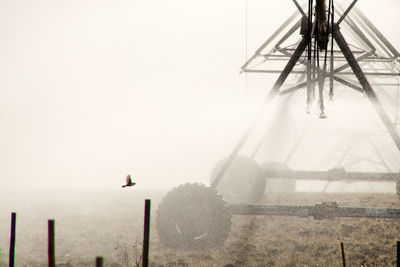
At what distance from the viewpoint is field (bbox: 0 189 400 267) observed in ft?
23.4

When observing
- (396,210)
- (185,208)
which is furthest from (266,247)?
(396,210)

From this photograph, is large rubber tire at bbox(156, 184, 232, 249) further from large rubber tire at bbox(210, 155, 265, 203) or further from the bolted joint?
large rubber tire at bbox(210, 155, 265, 203)

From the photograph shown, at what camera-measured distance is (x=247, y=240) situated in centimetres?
876

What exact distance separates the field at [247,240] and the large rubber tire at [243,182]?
52 centimetres

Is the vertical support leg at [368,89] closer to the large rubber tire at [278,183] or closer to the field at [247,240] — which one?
the field at [247,240]

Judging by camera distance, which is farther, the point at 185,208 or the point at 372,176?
the point at 372,176

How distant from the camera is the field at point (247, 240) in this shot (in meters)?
7.14

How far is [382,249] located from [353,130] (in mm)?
14144

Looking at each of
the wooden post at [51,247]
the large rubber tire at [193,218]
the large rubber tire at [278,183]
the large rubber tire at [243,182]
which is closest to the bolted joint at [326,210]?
the large rubber tire at [193,218]

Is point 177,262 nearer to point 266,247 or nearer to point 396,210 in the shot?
point 266,247

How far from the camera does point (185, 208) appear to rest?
783 centimetres

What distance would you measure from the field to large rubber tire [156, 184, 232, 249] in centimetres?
24

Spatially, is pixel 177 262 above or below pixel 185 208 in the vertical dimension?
below

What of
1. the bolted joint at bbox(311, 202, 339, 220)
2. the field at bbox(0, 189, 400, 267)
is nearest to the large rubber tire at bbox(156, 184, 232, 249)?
the field at bbox(0, 189, 400, 267)
